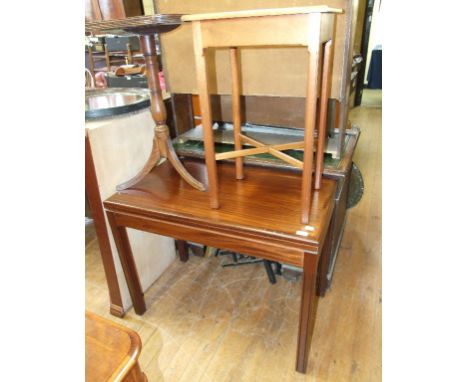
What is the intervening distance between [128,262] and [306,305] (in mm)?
746

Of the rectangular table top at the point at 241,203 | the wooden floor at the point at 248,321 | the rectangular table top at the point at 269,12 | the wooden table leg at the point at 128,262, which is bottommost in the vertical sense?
the wooden floor at the point at 248,321

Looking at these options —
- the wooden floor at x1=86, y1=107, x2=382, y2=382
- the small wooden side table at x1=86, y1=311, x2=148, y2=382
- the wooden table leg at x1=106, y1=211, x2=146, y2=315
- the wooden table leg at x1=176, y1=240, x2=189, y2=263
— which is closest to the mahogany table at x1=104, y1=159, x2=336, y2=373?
the wooden table leg at x1=106, y1=211, x2=146, y2=315

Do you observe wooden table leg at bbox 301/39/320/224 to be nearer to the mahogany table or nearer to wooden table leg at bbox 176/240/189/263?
the mahogany table

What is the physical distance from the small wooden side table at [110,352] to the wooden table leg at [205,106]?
0.59 meters

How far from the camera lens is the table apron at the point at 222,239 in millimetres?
970

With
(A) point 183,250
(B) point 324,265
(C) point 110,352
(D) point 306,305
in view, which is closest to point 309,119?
(D) point 306,305

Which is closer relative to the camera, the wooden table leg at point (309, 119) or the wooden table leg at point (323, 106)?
the wooden table leg at point (309, 119)

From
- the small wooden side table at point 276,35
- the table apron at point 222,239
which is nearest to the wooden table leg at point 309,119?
the small wooden side table at point 276,35

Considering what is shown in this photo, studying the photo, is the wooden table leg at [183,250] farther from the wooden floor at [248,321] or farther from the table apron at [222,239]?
the table apron at [222,239]

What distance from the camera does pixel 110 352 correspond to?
1.68 feet

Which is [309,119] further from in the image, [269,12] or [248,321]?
[248,321]
